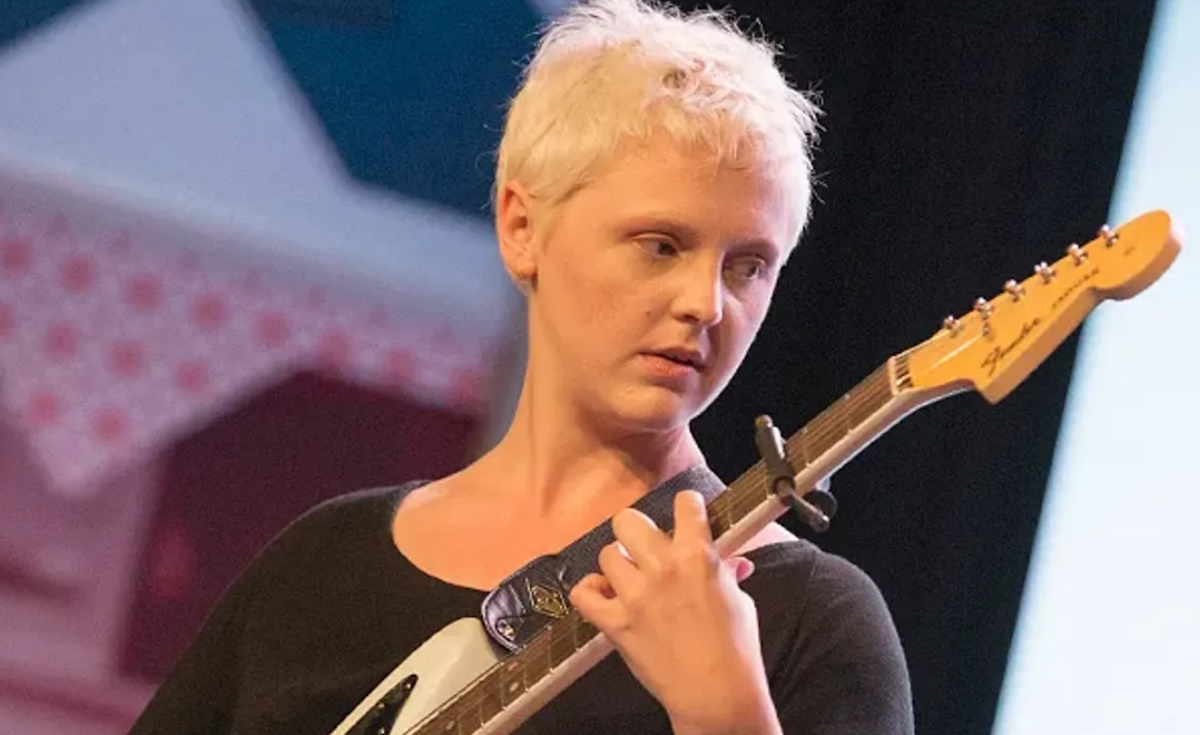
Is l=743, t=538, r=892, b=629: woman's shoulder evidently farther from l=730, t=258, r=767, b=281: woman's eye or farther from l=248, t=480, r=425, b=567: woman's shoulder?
l=248, t=480, r=425, b=567: woman's shoulder

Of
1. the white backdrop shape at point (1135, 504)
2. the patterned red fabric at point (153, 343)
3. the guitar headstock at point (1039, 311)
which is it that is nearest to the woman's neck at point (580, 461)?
the guitar headstock at point (1039, 311)

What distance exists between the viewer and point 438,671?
1290mm

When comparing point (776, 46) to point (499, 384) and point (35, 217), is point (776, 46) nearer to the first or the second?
point (499, 384)

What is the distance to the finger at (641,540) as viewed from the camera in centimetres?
110

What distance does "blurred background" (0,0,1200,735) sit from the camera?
2312 mm

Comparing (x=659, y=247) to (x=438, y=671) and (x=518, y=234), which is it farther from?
(x=438, y=671)

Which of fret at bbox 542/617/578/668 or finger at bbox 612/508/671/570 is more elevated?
finger at bbox 612/508/671/570

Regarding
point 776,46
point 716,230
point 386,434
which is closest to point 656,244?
point 716,230

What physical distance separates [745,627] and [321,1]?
1867 mm

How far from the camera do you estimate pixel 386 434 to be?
2727 mm

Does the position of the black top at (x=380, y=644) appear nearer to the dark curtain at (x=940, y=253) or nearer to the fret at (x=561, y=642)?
the fret at (x=561, y=642)

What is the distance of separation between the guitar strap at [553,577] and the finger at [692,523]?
0.18 meters

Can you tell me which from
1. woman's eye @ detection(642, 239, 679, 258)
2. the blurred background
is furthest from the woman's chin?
the blurred background

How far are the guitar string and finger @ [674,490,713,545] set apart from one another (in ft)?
0.08
